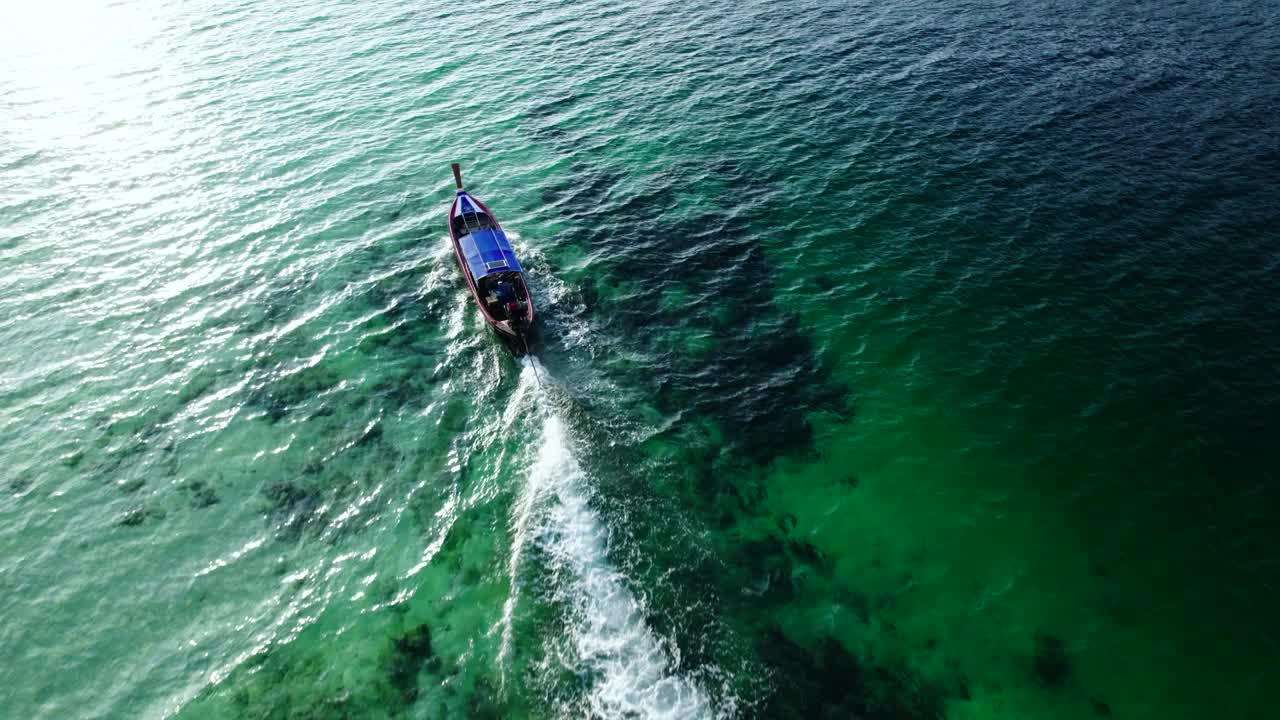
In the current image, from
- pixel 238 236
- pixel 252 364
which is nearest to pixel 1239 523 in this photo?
pixel 252 364

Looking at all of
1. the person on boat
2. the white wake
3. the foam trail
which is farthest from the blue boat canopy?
the foam trail

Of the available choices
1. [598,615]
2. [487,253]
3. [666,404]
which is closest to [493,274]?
[487,253]

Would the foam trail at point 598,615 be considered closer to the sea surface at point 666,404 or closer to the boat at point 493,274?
the sea surface at point 666,404

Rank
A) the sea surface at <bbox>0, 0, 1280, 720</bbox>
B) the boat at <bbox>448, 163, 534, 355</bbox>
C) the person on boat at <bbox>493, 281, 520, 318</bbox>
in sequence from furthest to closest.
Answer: the person on boat at <bbox>493, 281, 520, 318</bbox> → the boat at <bbox>448, 163, 534, 355</bbox> → the sea surface at <bbox>0, 0, 1280, 720</bbox>

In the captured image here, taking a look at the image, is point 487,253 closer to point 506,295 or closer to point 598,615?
point 506,295

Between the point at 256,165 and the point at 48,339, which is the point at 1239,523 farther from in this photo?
the point at 256,165

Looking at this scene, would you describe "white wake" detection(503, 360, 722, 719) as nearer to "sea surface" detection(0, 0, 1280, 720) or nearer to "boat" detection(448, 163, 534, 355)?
"sea surface" detection(0, 0, 1280, 720)
